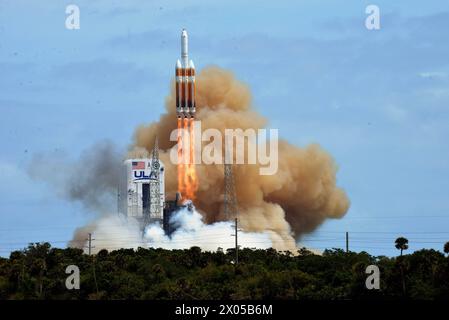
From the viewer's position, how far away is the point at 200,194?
152m

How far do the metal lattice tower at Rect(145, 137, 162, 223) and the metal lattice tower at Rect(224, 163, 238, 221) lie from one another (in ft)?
25.9

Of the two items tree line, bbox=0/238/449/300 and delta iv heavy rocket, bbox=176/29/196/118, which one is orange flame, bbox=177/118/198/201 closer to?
delta iv heavy rocket, bbox=176/29/196/118

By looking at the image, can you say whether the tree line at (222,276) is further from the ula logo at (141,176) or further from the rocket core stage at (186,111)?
the ula logo at (141,176)

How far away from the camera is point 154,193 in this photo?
155 m

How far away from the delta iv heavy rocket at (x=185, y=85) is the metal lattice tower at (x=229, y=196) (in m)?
6.67

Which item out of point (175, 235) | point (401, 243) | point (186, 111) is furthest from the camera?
point (175, 235)

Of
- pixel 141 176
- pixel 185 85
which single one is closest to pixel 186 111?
pixel 185 85

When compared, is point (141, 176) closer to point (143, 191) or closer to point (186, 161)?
point (143, 191)

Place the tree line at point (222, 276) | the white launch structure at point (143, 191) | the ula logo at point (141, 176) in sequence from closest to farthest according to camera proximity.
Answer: the tree line at point (222, 276) < the white launch structure at point (143, 191) < the ula logo at point (141, 176)

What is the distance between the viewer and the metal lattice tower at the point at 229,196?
14600 centimetres

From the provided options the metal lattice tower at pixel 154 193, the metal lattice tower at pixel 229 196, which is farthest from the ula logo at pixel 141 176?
the metal lattice tower at pixel 229 196

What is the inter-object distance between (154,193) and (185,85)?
13.6 meters

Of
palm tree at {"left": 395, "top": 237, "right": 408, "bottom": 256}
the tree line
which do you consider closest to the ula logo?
the tree line
